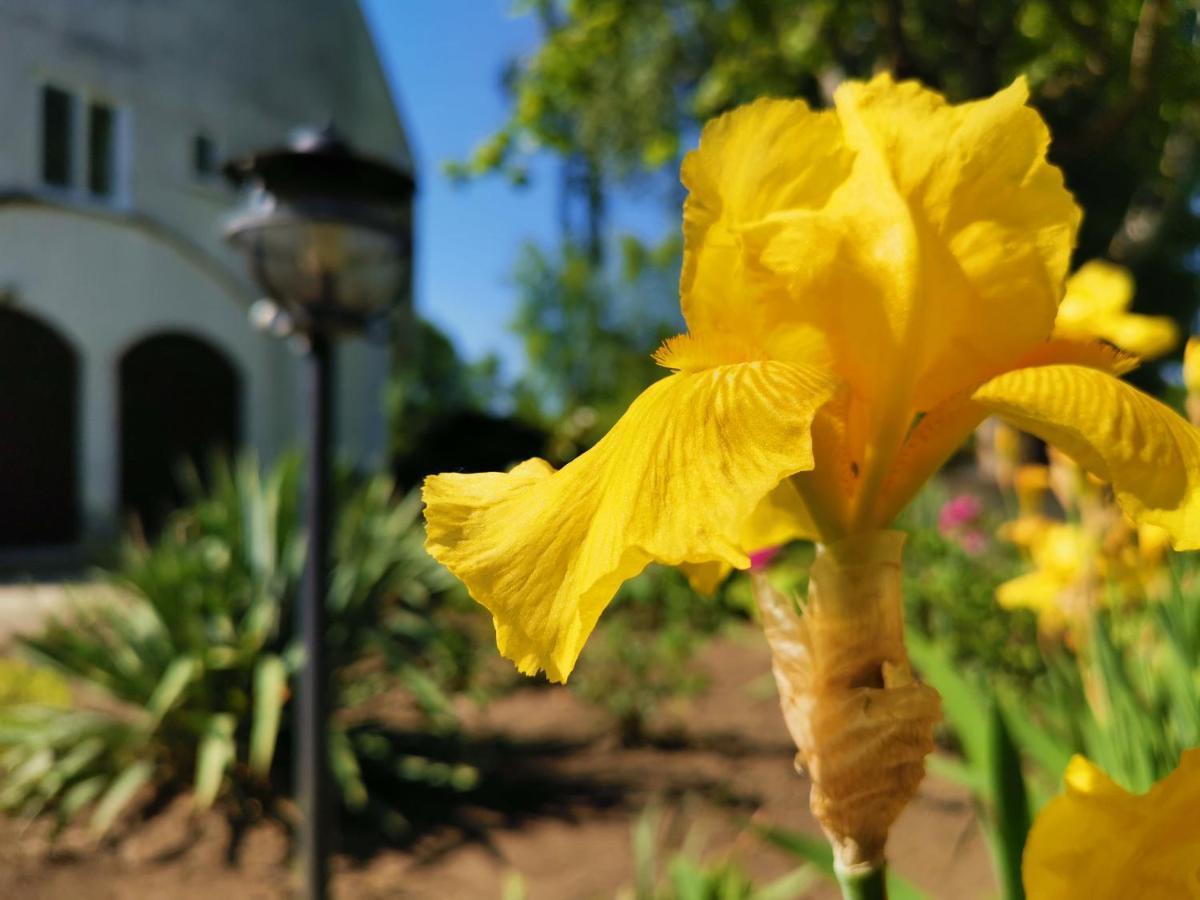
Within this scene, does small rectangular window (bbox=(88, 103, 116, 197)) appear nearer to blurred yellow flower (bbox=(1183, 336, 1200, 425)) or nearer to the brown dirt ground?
the brown dirt ground

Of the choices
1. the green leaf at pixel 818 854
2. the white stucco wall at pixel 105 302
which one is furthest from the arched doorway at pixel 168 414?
the green leaf at pixel 818 854

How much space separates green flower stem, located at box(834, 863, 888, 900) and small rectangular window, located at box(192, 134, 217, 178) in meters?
11.0

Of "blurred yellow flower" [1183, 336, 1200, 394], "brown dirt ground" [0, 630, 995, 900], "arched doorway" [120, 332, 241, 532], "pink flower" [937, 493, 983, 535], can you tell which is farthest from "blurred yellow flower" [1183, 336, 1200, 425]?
"arched doorway" [120, 332, 241, 532]

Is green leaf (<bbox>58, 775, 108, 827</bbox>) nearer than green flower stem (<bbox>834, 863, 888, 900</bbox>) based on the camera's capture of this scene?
No

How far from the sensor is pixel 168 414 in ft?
33.7

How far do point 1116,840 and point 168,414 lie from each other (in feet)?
36.4

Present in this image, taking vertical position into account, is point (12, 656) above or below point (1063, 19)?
below

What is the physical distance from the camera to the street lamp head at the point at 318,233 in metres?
2.66

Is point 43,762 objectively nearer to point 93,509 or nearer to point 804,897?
point 804,897

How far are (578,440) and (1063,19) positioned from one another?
6638 mm

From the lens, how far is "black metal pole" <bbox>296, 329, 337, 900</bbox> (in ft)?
8.40

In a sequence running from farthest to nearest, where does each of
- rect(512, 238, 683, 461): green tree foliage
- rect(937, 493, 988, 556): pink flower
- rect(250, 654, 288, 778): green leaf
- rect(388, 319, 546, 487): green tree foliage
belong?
rect(512, 238, 683, 461): green tree foliage → rect(388, 319, 546, 487): green tree foliage → rect(937, 493, 988, 556): pink flower → rect(250, 654, 288, 778): green leaf

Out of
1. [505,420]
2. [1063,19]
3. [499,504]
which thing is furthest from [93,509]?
[499,504]

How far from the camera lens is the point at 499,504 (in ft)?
1.51
